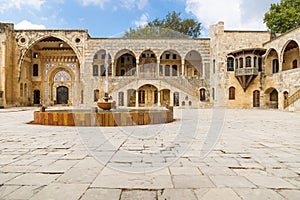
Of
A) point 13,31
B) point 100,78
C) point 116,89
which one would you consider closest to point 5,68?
point 13,31

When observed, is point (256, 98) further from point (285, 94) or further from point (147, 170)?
point (147, 170)

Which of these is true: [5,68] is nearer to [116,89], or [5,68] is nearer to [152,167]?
[116,89]

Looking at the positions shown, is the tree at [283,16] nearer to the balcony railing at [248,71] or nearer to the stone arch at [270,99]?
the balcony railing at [248,71]

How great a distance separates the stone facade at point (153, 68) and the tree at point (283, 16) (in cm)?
455

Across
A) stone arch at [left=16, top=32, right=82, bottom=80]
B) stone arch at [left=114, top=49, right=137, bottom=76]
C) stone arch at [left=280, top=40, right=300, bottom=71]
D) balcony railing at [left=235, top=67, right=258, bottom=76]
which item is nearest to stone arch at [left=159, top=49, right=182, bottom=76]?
stone arch at [left=114, top=49, right=137, bottom=76]

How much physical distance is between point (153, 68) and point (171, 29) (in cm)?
826

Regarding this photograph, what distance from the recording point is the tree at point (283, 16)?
85.8ft

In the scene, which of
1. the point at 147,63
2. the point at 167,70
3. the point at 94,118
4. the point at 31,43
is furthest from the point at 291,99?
the point at 31,43

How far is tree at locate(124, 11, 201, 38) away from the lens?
34875 millimetres

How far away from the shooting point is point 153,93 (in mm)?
29344

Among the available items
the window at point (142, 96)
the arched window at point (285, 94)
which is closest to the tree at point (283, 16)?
the arched window at point (285, 94)

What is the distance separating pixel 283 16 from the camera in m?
26.6

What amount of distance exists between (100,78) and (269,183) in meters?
25.8

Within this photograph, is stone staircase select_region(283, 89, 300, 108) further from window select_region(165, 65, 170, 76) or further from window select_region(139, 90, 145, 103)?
window select_region(139, 90, 145, 103)
